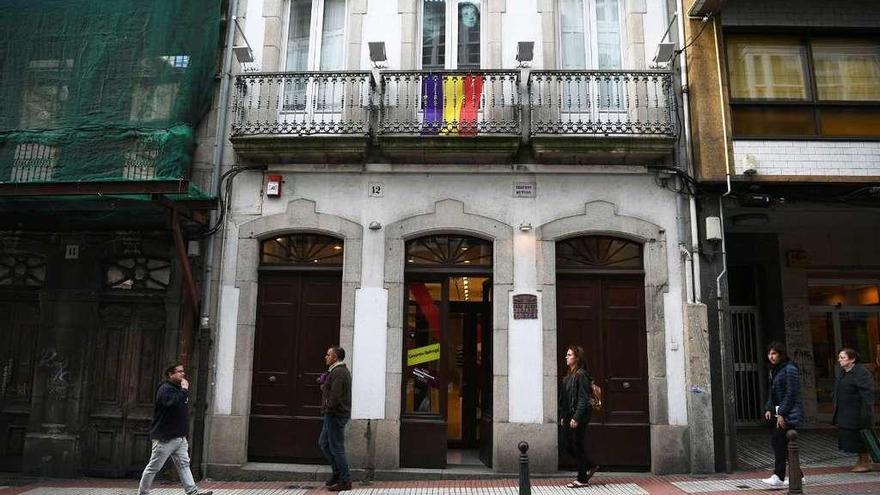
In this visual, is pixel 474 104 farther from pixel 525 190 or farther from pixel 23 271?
pixel 23 271

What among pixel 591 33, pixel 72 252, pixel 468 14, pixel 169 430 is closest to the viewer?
pixel 169 430

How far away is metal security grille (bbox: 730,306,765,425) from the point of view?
41.5 ft

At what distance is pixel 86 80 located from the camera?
9930 mm

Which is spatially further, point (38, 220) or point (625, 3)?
point (625, 3)

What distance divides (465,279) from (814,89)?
6615 mm

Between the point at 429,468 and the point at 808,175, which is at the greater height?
the point at 808,175

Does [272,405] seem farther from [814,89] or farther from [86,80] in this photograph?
[814,89]

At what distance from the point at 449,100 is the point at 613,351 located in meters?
4.79

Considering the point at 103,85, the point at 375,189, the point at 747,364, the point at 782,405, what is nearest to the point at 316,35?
the point at 375,189

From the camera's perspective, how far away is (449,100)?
9.75m

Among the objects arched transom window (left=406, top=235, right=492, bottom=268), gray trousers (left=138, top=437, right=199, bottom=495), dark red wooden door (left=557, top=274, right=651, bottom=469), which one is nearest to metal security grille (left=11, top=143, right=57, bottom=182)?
gray trousers (left=138, top=437, right=199, bottom=495)

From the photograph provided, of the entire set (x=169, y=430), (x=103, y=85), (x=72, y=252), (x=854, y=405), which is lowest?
(x=169, y=430)

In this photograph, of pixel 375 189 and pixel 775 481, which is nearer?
pixel 775 481

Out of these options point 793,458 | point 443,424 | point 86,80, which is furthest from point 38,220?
point 793,458
